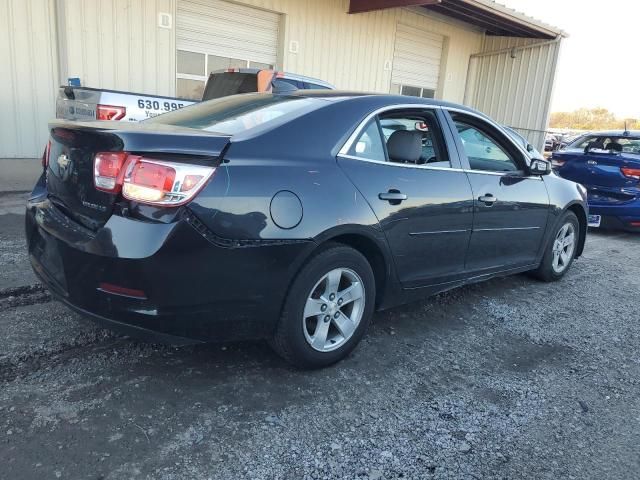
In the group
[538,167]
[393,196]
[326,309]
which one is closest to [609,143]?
[538,167]

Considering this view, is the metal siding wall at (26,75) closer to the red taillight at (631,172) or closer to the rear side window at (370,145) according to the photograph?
the rear side window at (370,145)

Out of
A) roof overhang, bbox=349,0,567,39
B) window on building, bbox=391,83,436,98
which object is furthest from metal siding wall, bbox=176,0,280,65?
window on building, bbox=391,83,436,98

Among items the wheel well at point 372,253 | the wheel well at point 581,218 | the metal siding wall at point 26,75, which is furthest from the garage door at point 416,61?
the wheel well at point 372,253

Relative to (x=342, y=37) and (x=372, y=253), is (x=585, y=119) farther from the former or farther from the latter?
(x=372, y=253)

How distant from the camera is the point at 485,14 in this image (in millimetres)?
13492

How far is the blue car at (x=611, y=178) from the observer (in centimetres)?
750

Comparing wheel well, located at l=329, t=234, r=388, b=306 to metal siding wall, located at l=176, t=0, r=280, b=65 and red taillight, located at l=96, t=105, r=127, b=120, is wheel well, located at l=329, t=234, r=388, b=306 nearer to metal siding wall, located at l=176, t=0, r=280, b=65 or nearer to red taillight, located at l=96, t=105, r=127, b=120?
red taillight, located at l=96, t=105, r=127, b=120

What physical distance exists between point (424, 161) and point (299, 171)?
121cm

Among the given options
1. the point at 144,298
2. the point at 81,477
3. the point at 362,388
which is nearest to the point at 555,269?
the point at 362,388

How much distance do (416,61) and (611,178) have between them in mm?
8523

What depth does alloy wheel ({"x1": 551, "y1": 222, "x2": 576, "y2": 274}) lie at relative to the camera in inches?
203

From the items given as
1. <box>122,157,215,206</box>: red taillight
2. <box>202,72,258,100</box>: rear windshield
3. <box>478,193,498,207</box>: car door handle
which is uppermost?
<box>202,72,258,100</box>: rear windshield

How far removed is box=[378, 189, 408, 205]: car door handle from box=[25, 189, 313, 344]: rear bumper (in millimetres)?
665

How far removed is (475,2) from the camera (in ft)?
40.3
